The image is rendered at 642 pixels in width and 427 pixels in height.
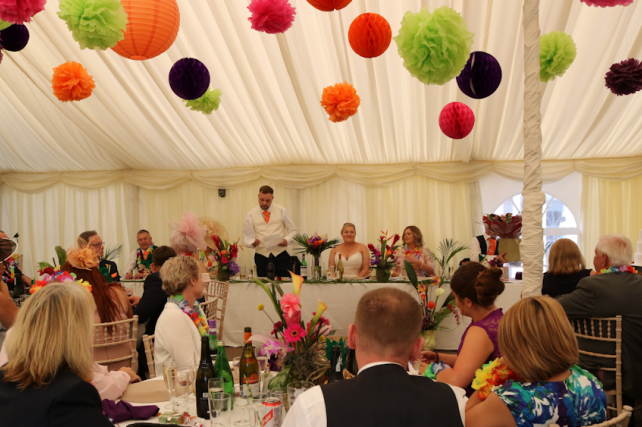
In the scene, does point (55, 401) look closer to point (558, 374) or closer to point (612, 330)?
point (558, 374)

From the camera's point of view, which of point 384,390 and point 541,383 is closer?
point 384,390

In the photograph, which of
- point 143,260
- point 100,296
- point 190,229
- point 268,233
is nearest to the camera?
point 100,296

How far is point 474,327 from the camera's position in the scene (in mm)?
2217

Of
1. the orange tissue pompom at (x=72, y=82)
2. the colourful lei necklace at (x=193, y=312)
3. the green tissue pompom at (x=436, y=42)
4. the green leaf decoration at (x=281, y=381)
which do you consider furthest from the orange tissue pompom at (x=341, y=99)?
the green leaf decoration at (x=281, y=381)

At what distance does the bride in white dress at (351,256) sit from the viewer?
5.77m

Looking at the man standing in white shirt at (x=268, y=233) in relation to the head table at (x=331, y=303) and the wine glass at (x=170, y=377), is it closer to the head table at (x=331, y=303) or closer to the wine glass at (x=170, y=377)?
the head table at (x=331, y=303)

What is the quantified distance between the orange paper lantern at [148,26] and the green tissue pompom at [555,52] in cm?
231

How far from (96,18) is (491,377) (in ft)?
7.64

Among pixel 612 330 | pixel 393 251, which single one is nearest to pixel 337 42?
pixel 393 251

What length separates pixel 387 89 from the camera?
5.86 metres

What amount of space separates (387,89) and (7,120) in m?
5.62

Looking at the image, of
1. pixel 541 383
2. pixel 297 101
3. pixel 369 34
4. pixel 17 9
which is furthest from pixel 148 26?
pixel 297 101

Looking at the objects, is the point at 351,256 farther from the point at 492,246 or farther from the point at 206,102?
the point at 206,102

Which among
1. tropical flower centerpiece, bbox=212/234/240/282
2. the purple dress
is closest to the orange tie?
tropical flower centerpiece, bbox=212/234/240/282
